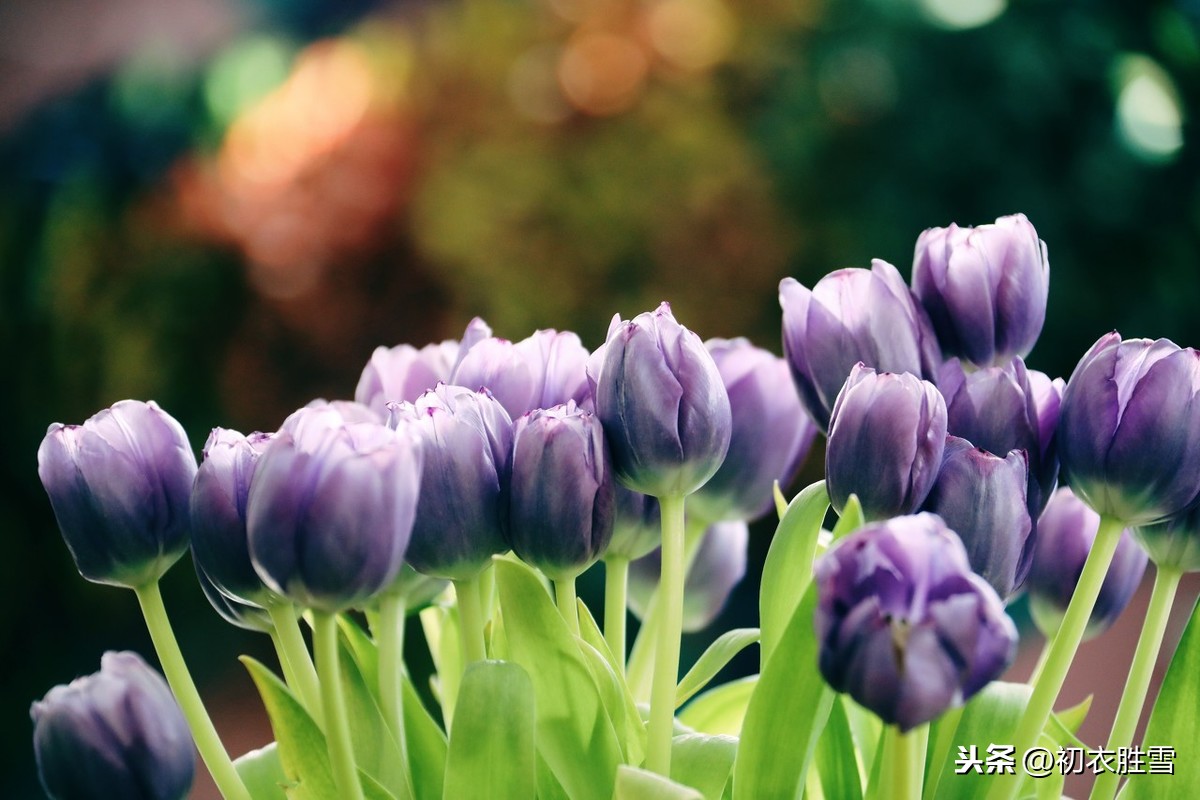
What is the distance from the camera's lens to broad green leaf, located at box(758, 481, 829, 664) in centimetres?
25

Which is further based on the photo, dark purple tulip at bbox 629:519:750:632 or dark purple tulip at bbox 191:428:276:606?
dark purple tulip at bbox 629:519:750:632

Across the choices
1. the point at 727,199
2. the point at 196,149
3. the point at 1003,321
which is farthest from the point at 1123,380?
the point at 196,149

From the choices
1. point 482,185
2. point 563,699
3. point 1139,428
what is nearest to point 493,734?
point 563,699

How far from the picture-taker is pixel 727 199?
133 cm

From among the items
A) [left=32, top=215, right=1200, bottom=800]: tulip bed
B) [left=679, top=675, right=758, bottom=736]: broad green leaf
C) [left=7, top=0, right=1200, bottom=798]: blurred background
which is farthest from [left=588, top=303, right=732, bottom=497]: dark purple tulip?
[left=7, top=0, right=1200, bottom=798]: blurred background

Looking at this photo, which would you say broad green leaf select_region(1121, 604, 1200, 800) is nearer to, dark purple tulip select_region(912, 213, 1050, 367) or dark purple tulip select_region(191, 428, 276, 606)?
dark purple tulip select_region(912, 213, 1050, 367)

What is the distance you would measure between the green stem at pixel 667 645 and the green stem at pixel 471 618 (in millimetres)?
37

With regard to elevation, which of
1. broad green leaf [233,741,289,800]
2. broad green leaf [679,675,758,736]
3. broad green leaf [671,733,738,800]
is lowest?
broad green leaf [679,675,758,736]

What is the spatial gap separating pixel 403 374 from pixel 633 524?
0.22 ft

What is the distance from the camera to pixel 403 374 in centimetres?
29

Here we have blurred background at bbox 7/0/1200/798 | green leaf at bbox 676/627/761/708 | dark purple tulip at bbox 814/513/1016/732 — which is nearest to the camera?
dark purple tulip at bbox 814/513/1016/732

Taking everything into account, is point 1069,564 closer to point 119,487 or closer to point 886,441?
point 886,441

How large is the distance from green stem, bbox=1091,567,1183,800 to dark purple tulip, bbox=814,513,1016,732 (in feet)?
0.31

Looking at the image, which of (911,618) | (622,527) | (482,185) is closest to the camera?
(911,618)
